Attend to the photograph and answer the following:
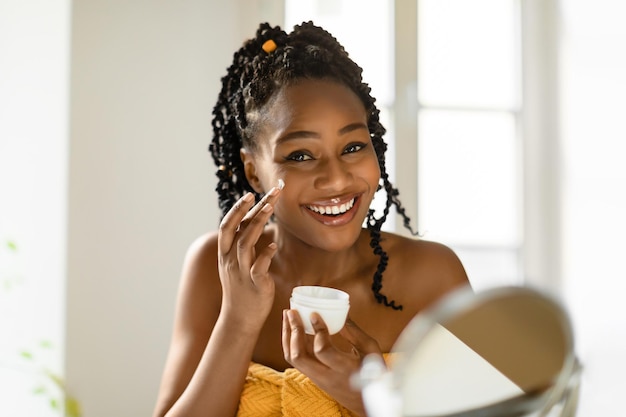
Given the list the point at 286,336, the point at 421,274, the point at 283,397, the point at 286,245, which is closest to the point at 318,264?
the point at 286,245

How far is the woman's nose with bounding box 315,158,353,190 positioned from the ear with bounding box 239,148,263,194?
0.66 ft

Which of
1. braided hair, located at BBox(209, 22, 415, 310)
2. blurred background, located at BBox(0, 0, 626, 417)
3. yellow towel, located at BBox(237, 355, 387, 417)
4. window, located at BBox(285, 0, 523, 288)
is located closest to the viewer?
yellow towel, located at BBox(237, 355, 387, 417)

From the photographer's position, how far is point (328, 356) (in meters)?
0.71

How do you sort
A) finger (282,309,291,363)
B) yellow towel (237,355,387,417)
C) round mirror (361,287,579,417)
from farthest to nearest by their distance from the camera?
yellow towel (237,355,387,417) < finger (282,309,291,363) < round mirror (361,287,579,417)

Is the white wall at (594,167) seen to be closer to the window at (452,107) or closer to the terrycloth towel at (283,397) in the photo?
the window at (452,107)

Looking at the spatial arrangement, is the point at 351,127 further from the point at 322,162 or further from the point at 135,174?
the point at 135,174

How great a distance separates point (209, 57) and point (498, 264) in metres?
0.94

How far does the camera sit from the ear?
126cm

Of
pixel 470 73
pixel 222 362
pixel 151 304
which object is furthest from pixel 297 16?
pixel 222 362

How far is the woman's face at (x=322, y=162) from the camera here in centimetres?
108

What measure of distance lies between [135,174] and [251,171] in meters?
0.51

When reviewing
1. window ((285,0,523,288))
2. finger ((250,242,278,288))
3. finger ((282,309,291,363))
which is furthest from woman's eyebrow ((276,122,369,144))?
window ((285,0,523,288))

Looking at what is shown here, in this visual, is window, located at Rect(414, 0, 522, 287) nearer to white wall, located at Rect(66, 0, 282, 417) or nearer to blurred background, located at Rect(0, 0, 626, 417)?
blurred background, located at Rect(0, 0, 626, 417)

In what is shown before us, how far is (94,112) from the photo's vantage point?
5.46ft
